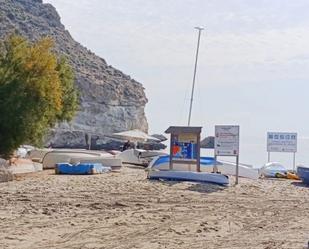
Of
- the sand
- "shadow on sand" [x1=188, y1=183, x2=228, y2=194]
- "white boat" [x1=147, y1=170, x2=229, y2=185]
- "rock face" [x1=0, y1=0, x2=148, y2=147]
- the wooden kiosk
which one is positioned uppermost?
"rock face" [x1=0, y1=0, x2=148, y2=147]

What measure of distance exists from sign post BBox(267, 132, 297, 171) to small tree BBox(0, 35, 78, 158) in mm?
12729

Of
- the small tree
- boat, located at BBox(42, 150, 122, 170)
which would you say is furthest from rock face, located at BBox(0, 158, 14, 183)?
boat, located at BBox(42, 150, 122, 170)

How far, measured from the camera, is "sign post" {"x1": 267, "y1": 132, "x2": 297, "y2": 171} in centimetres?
3772

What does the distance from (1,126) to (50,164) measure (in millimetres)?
4418

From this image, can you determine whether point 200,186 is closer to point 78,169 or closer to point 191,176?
point 191,176

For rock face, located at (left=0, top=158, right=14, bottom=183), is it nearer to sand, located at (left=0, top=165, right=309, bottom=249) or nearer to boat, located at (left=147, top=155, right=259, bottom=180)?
sand, located at (left=0, top=165, right=309, bottom=249)

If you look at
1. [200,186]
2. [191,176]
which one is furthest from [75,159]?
[200,186]

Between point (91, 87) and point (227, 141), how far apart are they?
70.4 m

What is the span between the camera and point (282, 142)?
38.0 meters

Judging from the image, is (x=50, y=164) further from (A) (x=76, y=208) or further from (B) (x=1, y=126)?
(A) (x=76, y=208)

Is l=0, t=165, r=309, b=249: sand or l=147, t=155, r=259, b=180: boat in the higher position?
l=147, t=155, r=259, b=180: boat

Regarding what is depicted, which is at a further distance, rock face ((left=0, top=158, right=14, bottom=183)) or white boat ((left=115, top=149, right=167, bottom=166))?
white boat ((left=115, top=149, right=167, bottom=166))

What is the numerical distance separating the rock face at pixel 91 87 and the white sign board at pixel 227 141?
60.7 meters

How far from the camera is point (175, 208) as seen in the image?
17062 mm
